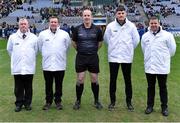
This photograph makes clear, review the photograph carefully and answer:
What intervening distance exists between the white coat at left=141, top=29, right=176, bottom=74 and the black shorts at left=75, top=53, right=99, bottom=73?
43.7 inches

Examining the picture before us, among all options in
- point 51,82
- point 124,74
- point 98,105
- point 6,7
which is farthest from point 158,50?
point 6,7

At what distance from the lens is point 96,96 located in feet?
32.4

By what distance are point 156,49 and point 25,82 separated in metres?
2.83

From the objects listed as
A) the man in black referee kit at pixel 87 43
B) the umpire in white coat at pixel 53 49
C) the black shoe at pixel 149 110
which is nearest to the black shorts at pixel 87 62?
the man in black referee kit at pixel 87 43

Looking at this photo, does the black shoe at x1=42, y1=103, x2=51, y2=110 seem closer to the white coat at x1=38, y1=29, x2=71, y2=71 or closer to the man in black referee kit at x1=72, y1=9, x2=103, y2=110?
the white coat at x1=38, y1=29, x2=71, y2=71

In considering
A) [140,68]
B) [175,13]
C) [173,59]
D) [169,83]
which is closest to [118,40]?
[169,83]

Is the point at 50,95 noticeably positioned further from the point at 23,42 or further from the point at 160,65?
the point at 160,65

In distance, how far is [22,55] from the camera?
9.42m

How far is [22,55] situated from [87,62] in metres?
1.35

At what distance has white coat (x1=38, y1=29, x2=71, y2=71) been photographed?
944 centimetres

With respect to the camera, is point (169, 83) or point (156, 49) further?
point (169, 83)

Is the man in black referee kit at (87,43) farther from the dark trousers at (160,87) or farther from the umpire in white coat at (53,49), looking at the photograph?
the dark trousers at (160,87)

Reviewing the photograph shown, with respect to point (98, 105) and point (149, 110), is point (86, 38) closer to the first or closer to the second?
point (98, 105)

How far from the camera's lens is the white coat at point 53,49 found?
9438 millimetres
